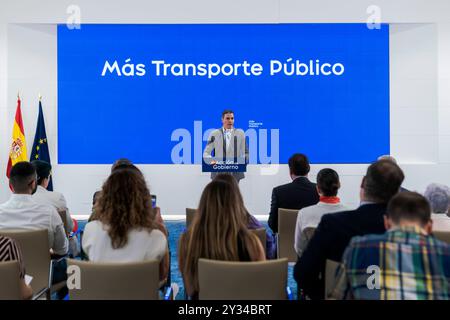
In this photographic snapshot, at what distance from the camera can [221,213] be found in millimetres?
2551

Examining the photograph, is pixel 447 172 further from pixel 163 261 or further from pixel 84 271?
pixel 84 271

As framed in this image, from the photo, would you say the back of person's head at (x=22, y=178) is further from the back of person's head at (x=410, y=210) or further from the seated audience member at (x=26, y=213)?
the back of person's head at (x=410, y=210)

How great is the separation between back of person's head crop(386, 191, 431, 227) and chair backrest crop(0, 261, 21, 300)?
1.71 m

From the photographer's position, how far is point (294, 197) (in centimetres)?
443

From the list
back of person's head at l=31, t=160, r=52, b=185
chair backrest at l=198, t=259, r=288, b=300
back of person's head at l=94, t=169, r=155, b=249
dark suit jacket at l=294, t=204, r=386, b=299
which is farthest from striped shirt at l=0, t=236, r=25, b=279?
back of person's head at l=31, t=160, r=52, b=185

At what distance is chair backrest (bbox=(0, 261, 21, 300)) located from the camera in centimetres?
223

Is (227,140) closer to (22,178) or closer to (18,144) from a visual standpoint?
(18,144)

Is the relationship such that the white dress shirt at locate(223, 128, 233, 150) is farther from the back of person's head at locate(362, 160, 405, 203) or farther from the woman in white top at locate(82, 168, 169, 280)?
the back of person's head at locate(362, 160, 405, 203)

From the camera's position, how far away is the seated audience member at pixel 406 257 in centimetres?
180

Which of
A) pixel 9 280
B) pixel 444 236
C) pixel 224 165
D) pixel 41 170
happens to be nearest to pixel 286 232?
pixel 444 236

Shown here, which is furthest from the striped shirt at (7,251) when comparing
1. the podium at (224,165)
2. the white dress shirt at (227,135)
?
the white dress shirt at (227,135)

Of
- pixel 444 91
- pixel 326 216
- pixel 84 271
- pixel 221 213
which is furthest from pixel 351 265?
pixel 444 91

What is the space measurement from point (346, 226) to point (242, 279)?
0.57 meters

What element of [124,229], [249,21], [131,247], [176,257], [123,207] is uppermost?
[249,21]
